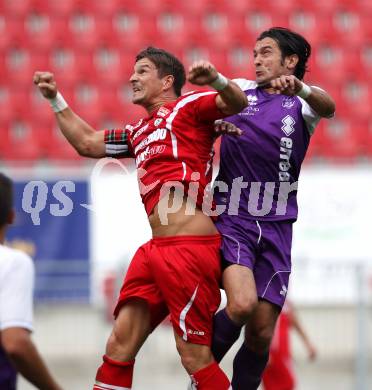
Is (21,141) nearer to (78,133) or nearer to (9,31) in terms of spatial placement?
(9,31)

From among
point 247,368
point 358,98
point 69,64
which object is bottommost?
point 247,368

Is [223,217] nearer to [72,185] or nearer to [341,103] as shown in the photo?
[72,185]

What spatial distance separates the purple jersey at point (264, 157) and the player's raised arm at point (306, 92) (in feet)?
0.60

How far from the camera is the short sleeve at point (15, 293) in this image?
415 centimetres

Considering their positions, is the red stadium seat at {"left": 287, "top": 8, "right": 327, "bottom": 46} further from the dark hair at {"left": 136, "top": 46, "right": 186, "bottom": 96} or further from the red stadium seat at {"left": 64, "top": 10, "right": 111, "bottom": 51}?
the dark hair at {"left": 136, "top": 46, "right": 186, "bottom": 96}

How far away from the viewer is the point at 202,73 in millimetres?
4879

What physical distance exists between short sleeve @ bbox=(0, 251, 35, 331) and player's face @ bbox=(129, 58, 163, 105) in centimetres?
170

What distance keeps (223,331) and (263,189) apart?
877mm

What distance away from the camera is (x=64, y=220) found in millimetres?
11539

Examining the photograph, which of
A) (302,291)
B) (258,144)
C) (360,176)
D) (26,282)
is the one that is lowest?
(302,291)

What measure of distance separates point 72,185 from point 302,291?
9.71ft

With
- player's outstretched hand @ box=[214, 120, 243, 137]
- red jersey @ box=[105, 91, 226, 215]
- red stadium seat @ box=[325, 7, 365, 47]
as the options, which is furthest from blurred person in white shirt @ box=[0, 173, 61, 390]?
red stadium seat @ box=[325, 7, 365, 47]

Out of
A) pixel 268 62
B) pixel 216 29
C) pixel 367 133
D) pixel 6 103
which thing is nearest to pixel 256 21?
pixel 216 29

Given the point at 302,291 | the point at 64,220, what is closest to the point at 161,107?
the point at 302,291
